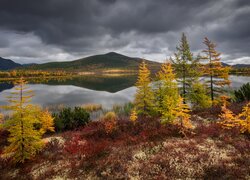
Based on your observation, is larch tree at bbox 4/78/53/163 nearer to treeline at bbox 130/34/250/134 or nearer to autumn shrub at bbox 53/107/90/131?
autumn shrub at bbox 53/107/90/131

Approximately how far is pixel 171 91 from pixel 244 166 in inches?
667

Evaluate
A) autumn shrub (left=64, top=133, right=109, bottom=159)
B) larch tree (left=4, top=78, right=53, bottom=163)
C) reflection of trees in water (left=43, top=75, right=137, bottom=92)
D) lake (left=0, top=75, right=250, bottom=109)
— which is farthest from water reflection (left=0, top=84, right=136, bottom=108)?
larch tree (left=4, top=78, right=53, bottom=163)

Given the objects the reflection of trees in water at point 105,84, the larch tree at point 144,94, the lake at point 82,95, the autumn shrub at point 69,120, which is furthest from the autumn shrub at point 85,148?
the reflection of trees in water at point 105,84

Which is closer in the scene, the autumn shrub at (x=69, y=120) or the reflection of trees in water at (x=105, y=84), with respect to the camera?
the autumn shrub at (x=69, y=120)

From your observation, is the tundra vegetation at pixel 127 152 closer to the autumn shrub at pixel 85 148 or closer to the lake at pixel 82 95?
the autumn shrub at pixel 85 148

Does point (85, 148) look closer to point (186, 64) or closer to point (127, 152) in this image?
point (127, 152)

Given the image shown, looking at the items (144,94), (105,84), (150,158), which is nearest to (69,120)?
(144,94)

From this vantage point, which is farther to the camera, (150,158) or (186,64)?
(186,64)

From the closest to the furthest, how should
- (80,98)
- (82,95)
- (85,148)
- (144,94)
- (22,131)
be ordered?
(22,131), (85,148), (144,94), (80,98), (82,95)

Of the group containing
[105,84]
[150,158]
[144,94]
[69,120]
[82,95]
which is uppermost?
[144,94]

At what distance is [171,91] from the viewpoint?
84.3 ft

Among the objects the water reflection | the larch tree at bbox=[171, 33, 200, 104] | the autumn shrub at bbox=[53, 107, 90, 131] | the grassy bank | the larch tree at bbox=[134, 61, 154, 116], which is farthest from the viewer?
the water reflection

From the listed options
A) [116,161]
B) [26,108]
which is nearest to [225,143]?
[116,161]

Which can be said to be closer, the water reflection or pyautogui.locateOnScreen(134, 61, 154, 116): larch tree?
pyautogui.locateOnScreen(134, 61, 154, 116): larch tree
